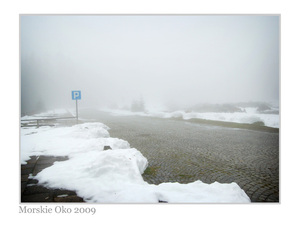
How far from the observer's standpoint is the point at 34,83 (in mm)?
4164

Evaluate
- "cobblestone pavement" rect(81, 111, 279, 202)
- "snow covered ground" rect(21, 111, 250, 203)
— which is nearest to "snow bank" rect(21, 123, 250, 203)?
"snow covered ground" rect(21, 111, 250, 203)

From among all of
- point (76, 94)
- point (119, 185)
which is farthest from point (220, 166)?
point (76, 94)

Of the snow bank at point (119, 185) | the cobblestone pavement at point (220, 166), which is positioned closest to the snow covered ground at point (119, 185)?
the snow bank at point (119, 185)

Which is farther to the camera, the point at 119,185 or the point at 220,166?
the point at 220,166

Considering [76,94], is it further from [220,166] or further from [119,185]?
[220,166]

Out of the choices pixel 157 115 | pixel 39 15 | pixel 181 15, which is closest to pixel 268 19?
pixel 181 15

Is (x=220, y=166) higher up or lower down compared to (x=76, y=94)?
lower down

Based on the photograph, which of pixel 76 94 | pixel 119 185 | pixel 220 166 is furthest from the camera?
pixel 76 94

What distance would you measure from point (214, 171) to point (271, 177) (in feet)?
3.95

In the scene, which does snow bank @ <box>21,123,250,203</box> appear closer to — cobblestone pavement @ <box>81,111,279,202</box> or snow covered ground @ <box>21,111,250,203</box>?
snow covered ground @ <box>21,111,250,203</box>

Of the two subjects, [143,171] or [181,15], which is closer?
[181,15]

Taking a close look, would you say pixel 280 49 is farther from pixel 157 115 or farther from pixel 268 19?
pixel 157 115

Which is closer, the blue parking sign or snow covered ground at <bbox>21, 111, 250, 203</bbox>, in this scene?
snow covered ground at <bbox>21, 111, 250, 203</bbox>

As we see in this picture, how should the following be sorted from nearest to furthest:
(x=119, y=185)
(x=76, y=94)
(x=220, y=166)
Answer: (x=119, y=185) < (x=220, y=166) < (x=76, y=94)
